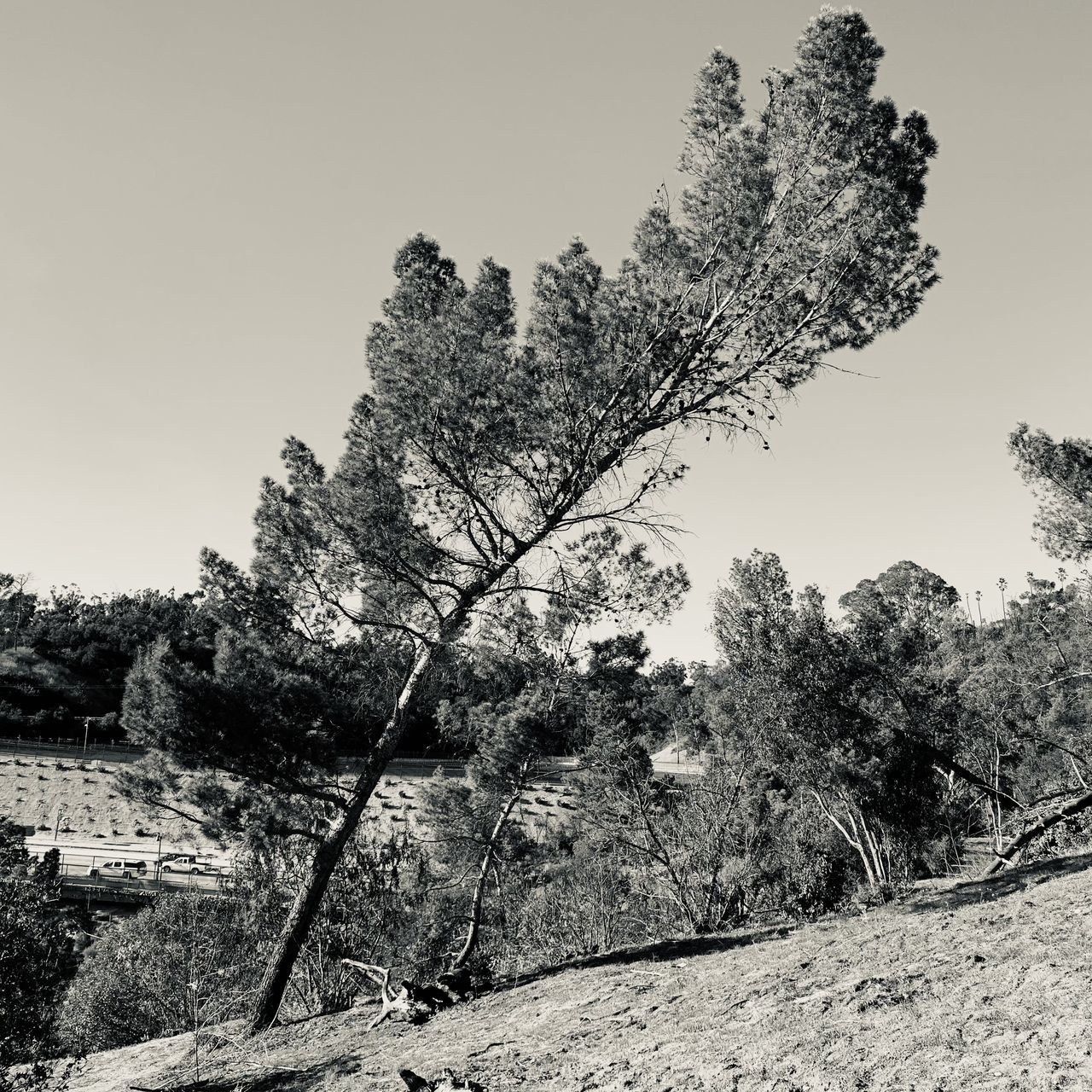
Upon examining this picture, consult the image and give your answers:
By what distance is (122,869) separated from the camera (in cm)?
3631

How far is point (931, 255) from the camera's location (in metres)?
8.48

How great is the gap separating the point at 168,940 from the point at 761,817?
13078 millimetres

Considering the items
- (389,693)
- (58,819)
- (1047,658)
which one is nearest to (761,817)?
(389,693)

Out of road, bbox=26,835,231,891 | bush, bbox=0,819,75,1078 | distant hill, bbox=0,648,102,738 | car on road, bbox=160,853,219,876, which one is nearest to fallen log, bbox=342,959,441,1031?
bush, bbox=0,819,75,1078

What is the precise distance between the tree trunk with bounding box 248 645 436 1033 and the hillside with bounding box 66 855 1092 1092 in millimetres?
456

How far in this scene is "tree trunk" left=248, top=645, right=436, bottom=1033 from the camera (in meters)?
8.80

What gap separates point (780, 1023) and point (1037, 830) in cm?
646

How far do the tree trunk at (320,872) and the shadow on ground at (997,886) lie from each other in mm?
6252

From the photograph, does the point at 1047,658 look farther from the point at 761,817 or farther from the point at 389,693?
the point at 389,693

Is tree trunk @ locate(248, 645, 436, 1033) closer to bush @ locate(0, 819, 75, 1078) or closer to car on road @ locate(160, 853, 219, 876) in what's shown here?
bush @ locate(0, 819, 75, 1078)

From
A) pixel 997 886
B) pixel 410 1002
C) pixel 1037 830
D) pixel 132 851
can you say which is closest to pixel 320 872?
pixel 410 1002

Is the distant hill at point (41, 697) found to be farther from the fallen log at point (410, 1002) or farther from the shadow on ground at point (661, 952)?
the shadow on ground at point (661, 952)

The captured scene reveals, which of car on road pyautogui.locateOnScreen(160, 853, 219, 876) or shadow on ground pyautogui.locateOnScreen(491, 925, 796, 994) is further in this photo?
car on road pyautogui.locateOnScreen(160, 853, 219, 876)

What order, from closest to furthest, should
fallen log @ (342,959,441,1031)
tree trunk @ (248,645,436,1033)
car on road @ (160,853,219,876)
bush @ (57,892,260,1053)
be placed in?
fallen log @ (342,959,441,1031) → tree trunk @ (248,645,436,1033) → bush @ (57,892,260,1053) → car on road @ (160,853,219,876)
